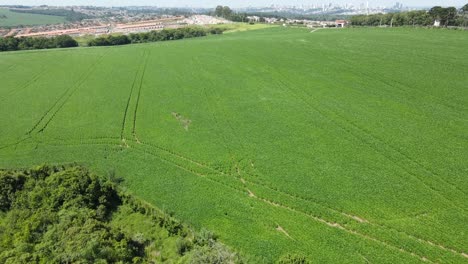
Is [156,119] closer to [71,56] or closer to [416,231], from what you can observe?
[416,231]

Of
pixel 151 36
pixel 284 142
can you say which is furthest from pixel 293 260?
pixel 151 36

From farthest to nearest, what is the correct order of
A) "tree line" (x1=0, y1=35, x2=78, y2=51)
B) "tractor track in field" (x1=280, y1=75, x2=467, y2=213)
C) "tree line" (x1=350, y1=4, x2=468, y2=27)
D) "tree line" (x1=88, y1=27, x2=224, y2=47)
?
1. "tree line" (x1=88, y1=27, x2=224, y2=47)
2. "tree line" (x1=350, y1=4, x2=468, y2=27)
3. "tree line" (x1=0, y1=35, x2=78, y2=51)
4. "tractor track in field" (x1=280, y1=75, x2=467, y2=213)

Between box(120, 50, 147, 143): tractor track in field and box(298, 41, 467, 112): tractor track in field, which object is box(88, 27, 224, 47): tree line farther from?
box(298, 41, 467, 112): tractor track in field

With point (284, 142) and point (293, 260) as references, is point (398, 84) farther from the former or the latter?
point (293, 260)

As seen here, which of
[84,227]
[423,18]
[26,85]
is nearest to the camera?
[84,227]

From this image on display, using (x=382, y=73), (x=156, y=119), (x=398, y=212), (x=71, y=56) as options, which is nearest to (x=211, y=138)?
(x=156, y=119)

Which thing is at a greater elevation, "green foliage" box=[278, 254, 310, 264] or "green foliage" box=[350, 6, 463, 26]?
"green foliage" box=[350, 6, 463, 26]

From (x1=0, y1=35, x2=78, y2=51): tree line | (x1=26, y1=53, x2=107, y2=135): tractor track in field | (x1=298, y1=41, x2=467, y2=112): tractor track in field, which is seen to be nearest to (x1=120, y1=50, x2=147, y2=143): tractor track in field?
(x1=26, y1=53, x2=107, y2=135): tractor track in field
